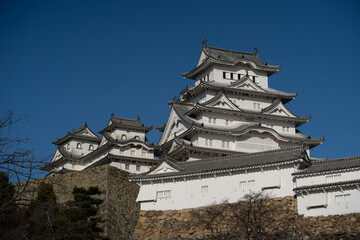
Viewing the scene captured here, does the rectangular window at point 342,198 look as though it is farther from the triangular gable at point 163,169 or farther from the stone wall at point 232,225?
the triangular gable at point 163,169

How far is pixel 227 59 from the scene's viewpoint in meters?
48.3

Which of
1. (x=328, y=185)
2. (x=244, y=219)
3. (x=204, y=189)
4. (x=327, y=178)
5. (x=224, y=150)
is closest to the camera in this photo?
(x=244, y=219)

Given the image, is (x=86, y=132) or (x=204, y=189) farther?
(x=86, y=132)

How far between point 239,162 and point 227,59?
61.5 ft

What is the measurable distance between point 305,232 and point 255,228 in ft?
9.47

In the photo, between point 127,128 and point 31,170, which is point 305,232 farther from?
point 127,128

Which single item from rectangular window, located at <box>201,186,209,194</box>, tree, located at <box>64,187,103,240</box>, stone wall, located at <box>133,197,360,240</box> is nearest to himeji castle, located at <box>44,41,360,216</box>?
rectangular window, located at <box>201,186,209,194</box>

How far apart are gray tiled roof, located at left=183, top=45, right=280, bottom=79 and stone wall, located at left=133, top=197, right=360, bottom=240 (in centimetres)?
1982

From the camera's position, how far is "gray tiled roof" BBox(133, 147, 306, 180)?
96.0ft

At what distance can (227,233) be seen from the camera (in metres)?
26.8

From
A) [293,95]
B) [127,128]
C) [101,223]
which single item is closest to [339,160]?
[101,223]

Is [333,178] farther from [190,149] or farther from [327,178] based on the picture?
[190,149]

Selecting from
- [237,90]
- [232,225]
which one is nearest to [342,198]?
[232,225]

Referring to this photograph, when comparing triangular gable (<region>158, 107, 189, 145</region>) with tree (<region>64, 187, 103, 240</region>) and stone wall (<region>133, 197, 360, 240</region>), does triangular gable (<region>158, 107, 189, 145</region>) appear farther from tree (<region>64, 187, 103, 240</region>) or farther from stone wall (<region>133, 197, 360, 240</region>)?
tree (<region>64, 187, 103, 240</region>)
